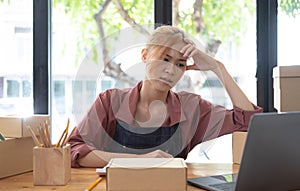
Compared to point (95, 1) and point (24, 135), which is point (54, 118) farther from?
point (24, 135)

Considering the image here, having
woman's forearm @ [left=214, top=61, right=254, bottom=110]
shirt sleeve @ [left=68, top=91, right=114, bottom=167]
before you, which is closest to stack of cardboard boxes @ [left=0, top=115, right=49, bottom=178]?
A: shirt sleeve @ [left=68, top=91, right=114, bottom=167]

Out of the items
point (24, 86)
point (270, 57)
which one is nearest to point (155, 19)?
point (270, 57)

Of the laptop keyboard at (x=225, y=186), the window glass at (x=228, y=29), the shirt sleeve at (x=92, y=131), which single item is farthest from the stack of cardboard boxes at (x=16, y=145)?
the window glass at (x=228, y=29)

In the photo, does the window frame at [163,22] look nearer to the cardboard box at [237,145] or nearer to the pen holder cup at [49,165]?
the cardboard box at [237,145]

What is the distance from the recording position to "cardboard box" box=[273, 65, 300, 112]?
5.51 feet

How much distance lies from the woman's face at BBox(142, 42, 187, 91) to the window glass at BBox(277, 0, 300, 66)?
4.17 feet

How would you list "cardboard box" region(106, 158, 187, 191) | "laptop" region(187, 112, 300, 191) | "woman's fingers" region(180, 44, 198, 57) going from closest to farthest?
"laptop" region(187, 112, 300, 191) < "cardboard box" region(106, 158, 187, 191) < "woman's fingers" region(180, 44, 198, 57)

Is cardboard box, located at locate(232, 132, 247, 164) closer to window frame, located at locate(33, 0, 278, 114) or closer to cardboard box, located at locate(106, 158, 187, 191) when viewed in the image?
cardboard box, located at locate(106, 158, 187, 191)

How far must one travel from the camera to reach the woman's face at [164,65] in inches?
52.1

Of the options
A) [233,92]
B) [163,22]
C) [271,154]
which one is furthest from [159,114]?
[163,22]

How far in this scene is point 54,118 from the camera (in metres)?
2.58

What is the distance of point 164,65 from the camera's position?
1.36 metres

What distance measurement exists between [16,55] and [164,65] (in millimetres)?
1473

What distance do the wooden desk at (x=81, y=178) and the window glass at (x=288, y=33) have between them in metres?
1.27
